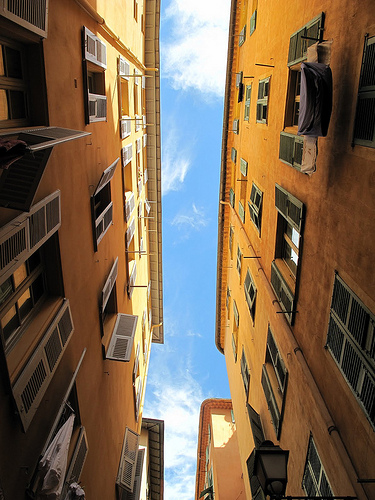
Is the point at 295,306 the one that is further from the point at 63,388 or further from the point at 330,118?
the point at 63,388

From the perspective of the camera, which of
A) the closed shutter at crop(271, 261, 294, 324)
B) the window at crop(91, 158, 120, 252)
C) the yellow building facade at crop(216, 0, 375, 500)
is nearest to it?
the yellow building facade at crop(216, 0, 375, 500)

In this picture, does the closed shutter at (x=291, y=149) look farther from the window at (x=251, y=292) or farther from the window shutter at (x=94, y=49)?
the window shutter at (x=94, y=49)

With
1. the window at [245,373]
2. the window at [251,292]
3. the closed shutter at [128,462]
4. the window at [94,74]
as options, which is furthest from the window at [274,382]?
the window at [94,74]

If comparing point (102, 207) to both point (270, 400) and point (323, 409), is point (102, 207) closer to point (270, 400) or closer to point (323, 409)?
point (270, 400)

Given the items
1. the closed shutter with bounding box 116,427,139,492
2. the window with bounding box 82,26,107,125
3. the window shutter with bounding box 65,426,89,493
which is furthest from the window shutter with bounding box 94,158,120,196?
the closed shutter with bounding box 116,427,139,492

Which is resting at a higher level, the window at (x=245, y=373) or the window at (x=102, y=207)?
the window at (x=102, y=207)

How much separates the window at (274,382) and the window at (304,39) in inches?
251

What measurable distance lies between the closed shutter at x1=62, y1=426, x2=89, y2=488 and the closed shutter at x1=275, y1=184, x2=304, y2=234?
597 centimetres

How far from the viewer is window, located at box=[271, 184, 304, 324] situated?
7621 mm

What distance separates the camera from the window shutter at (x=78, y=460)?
625 centimetres

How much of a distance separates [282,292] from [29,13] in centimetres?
700

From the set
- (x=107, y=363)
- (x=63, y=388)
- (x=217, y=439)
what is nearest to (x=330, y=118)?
(x=63, y=388)

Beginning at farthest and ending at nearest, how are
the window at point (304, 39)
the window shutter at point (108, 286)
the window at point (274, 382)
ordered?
the window shutter at point (108, 286) → the window at point (274, 382) → the window at point (304, 39)

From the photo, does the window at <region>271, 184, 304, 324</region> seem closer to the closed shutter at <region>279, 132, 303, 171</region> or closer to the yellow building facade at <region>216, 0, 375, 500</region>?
the yellow building facade at <region>216, 0, 375, 500</region>
